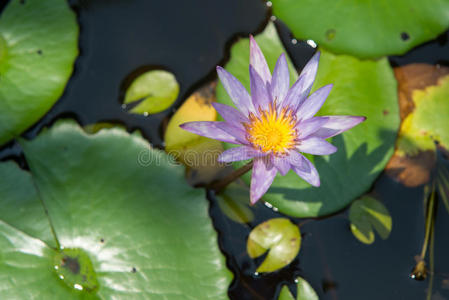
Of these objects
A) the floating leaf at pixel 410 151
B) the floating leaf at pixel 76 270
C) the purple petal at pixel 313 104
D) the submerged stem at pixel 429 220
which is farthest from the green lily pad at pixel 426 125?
the floating leaf at pixel 76 270

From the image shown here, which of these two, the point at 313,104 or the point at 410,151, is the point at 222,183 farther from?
the point at 410,151

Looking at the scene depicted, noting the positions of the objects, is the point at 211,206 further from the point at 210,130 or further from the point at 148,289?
the point at 210,130

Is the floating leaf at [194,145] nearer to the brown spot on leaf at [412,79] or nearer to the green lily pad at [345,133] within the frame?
the green lily pad at [345,133]

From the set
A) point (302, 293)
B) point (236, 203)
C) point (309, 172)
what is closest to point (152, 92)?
point (236, 203)

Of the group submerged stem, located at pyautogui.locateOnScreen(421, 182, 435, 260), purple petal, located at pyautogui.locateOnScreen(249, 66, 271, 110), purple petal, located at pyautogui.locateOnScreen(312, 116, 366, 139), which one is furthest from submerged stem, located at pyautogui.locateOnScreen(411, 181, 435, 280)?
purple petal, located at pyautogui.locateOnScreen(249, 66, 271, 110)

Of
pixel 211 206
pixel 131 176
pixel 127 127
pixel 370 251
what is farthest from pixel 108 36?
pixel 370 251

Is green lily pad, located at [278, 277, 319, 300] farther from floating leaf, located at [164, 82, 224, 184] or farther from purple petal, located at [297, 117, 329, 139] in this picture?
purple petal, located at [297, 117, 329, 139]
